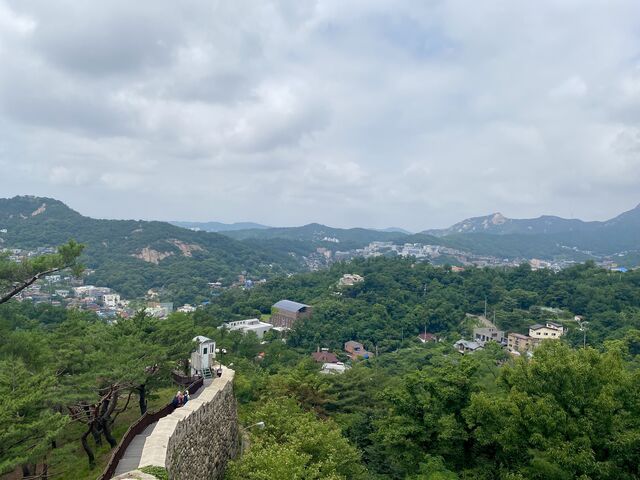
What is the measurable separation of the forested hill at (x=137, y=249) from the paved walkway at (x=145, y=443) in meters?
86.0

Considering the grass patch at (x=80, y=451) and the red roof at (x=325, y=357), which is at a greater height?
the grass patch at (x=80, y=451)

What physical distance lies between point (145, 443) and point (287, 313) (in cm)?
5623

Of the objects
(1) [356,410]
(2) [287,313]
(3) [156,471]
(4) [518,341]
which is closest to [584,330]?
(4) [518,341]

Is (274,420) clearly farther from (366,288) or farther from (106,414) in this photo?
(366,288)

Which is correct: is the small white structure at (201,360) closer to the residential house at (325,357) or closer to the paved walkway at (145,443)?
the paved walkway at (145,443)

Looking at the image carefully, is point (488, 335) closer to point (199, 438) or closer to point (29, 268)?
point (199, 438)

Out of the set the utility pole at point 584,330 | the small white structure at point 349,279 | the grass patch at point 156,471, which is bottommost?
the utility pole at point 584,330

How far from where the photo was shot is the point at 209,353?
14.7 metres

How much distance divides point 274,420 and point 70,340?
6.39 metres

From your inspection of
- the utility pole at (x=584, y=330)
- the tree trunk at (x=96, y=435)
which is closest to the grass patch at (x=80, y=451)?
the tree trunk at (x=96, y=435)

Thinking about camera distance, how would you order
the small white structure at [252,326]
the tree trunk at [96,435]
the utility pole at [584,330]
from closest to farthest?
the tree trunk at [96,435] < the utility pole at [584,330] < the small white structure at [252,326]

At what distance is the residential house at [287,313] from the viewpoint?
61.8 m

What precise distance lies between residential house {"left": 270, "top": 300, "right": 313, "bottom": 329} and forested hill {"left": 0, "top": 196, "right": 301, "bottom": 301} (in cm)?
3268

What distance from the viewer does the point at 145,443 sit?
7734 mm
